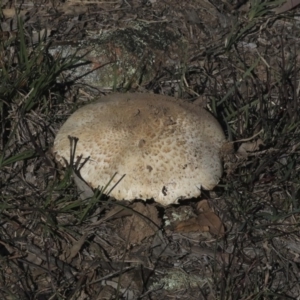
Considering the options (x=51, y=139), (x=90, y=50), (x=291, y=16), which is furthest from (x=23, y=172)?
(x=291, y=16)

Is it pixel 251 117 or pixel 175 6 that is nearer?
pixel 251 117

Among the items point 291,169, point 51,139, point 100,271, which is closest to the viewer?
point 100,271

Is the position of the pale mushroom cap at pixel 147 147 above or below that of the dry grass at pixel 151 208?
above

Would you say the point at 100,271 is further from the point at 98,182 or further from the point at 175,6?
the point at 175,6

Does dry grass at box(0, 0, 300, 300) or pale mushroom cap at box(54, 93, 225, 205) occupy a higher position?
pale mushroom cap at box(54, 93, 225, 205)
